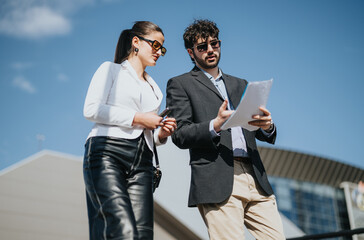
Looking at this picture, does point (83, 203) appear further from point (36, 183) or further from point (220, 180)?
point (220, 180)

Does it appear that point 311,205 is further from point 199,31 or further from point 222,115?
point 222,115

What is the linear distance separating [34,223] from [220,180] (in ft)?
28.1

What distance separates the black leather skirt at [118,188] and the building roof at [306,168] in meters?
40.9

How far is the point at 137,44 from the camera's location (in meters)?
2.44

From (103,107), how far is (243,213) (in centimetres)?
101

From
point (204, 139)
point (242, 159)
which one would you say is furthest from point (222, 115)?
point (242, 159)

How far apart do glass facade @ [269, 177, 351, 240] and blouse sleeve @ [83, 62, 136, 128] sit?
136ft

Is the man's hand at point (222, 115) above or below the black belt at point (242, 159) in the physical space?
above

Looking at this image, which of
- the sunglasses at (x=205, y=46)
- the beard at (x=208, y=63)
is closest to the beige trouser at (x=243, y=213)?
the beard at (x=208, y=63)

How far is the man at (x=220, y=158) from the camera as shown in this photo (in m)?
2.18

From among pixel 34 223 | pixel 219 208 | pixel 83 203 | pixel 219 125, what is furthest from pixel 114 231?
pixel 83 203

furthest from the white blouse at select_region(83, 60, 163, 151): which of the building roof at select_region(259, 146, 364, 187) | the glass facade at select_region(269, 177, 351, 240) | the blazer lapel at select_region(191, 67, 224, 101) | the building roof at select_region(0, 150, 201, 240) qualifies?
the glass facade at select_region(269, 177, 351, 240)

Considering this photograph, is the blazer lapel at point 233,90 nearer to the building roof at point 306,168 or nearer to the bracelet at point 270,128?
the bracelet at point 270,128

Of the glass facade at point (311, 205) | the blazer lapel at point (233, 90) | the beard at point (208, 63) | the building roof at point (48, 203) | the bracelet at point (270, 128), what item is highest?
the beard at point (208, 63)
